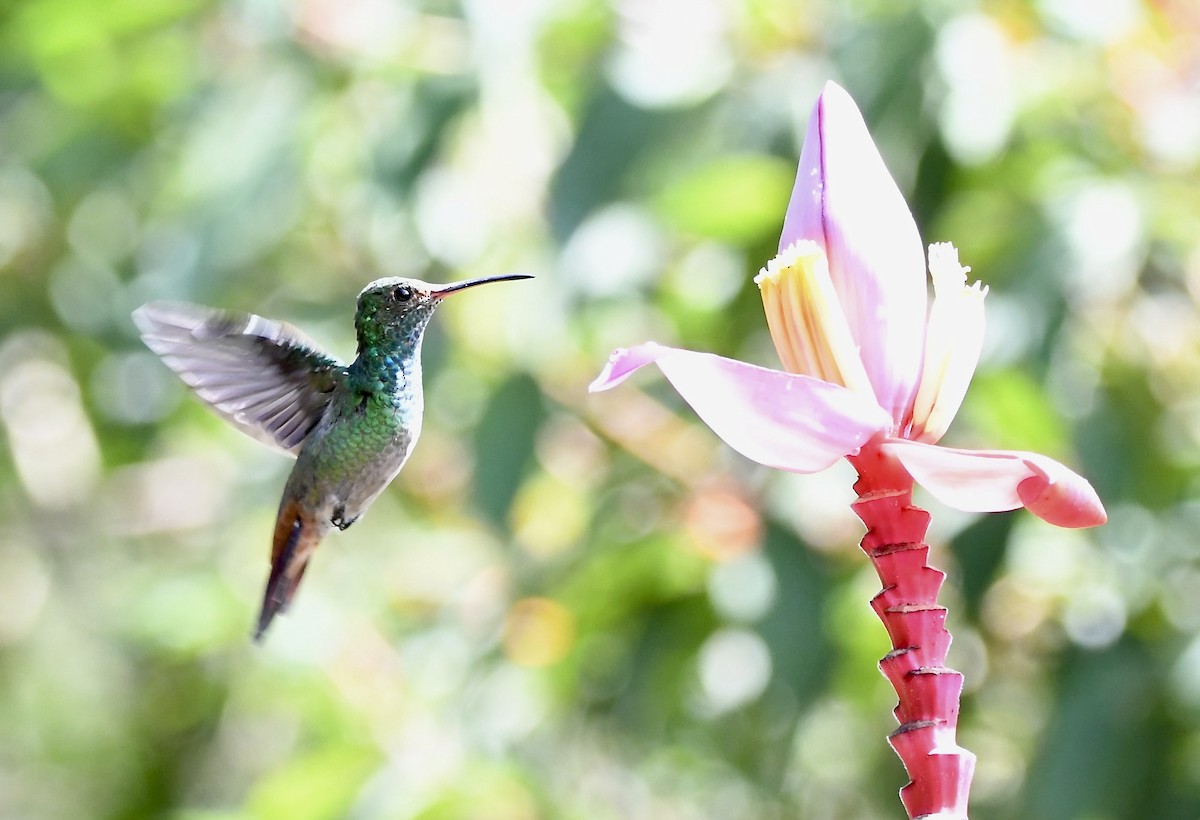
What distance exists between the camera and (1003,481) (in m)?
0.56

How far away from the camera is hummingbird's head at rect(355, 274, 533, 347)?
3.67 ft

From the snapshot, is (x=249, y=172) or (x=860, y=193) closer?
(x=860, y=193)

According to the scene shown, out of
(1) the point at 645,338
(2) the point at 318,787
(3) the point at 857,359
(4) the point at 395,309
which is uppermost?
(1) the point at 645,338

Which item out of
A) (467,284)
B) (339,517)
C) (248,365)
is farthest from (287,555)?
(467,284)

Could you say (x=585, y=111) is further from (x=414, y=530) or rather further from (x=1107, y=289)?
(x=414, y=530)

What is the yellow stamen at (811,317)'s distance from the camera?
2.10 ft

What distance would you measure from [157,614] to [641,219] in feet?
3.34

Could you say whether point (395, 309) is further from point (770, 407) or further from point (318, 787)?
point (318, 787)

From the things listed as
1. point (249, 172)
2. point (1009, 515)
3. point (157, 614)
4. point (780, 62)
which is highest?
point (780, 62)

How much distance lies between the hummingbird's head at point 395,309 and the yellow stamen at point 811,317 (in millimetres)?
473

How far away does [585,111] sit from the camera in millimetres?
1568

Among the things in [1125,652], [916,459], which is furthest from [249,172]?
[916,459]

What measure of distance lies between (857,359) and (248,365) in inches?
26.8

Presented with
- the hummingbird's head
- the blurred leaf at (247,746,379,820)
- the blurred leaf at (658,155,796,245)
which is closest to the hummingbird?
the hummingbird's head
